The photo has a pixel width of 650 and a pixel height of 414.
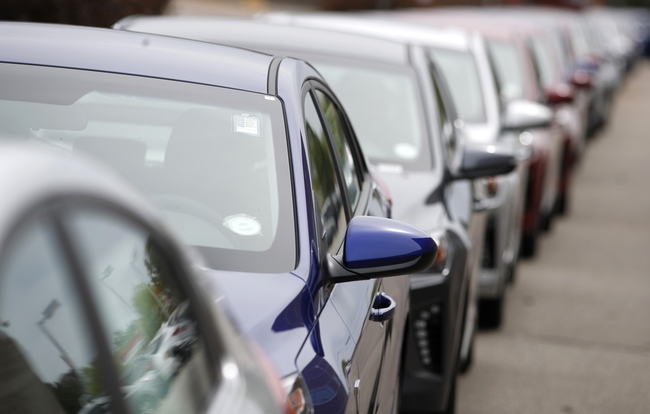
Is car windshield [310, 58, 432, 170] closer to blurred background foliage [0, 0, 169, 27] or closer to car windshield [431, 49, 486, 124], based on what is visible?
car windshield [431, 49, 486, 124]

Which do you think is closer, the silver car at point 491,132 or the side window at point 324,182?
the side window at point 324,182

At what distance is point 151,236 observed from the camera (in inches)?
70.4

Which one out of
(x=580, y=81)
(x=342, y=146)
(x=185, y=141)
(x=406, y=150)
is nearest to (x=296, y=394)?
(x=185, y=141)

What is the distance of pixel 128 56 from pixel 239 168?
1.69ft

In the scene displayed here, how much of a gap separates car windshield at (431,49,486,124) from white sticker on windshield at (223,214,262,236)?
18.0 feet

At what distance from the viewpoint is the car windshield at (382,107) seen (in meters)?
6.15

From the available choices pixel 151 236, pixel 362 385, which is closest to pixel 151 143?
pixel 362 385

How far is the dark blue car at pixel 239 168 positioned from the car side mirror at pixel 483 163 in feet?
8.47

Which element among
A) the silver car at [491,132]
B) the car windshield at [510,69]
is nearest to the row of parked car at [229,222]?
the silver car at [491,132]

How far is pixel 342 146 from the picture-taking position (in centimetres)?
412

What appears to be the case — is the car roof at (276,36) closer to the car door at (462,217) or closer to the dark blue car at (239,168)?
the car door at (462,217)

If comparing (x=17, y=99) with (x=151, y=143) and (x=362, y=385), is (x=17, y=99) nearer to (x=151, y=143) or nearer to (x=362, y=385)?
(x=151, y=143)

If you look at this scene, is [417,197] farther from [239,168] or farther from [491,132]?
[491,132]

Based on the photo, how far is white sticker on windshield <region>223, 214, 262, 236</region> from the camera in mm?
3062
